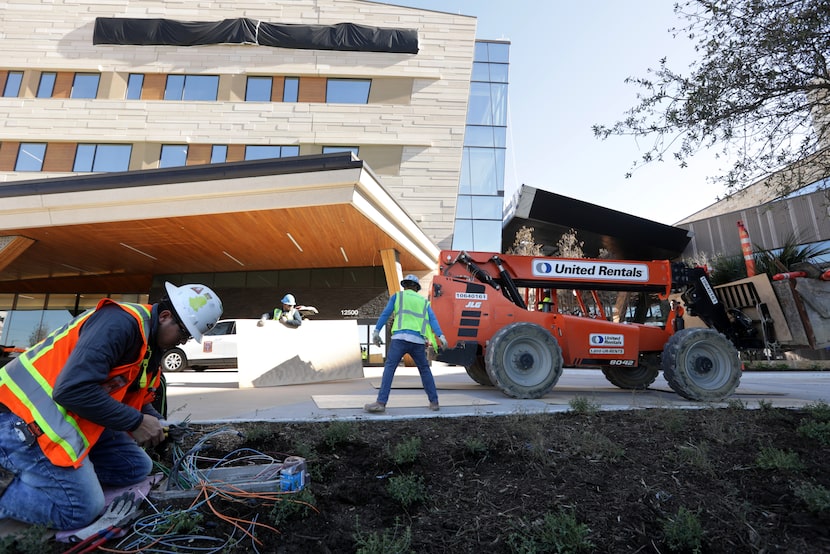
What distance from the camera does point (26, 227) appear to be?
10.7 metres

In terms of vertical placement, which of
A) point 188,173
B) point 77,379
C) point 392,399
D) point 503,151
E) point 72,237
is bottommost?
point 392,399

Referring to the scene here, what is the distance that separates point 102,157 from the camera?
56.8ft

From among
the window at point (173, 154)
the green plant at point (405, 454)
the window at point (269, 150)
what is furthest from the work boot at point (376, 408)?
the window at point (173, 154)

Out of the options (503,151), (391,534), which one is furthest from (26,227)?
(503,151)

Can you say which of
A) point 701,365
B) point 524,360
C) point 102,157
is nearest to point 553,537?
point 524,360

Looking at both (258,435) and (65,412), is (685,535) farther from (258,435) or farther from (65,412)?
(65,412)

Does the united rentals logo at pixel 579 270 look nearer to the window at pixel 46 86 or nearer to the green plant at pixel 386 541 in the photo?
the green plant at pixel 386 541

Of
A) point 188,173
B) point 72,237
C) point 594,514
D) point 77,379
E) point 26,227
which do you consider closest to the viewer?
point 77,379

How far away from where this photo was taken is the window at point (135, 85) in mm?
17797

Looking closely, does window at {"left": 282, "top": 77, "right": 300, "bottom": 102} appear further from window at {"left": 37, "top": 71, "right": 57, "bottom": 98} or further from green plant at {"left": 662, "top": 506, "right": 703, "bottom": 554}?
Result: green plant at {"left": 662, "top": 506, "right": 703, "bottom": 554}

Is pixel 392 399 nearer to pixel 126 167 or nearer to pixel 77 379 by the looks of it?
pixel 77 379

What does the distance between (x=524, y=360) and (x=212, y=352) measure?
413 inches

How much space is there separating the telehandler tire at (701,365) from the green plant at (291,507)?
5.82 meters

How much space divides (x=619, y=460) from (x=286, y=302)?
26.4 feet
